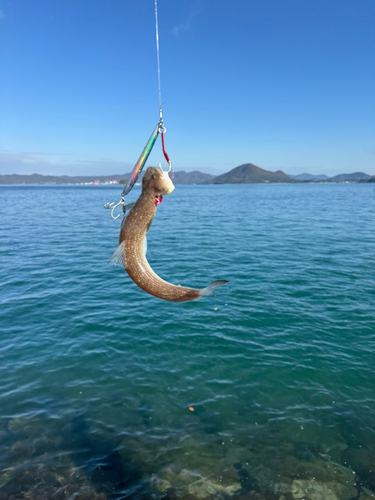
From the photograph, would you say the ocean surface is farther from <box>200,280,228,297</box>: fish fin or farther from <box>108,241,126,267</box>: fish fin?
<box>108,241,126,267</box>: fish fin

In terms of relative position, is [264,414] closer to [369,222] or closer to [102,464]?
[102,464]

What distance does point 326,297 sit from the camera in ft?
64.7

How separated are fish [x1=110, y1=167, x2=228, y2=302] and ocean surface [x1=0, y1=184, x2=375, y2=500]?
20.1 feet

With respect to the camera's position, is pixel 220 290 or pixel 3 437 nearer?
pixel 3 437

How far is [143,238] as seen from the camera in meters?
6.88

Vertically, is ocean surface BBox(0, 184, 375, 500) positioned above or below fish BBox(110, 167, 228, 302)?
below

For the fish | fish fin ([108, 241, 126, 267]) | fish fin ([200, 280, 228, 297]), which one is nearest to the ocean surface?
the fish

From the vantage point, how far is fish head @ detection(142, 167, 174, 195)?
6.75 meters

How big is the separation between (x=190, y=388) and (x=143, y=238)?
812 centimetres

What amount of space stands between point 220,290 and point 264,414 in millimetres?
10588

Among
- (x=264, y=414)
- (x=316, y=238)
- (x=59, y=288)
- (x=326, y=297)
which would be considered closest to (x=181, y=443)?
(x=264, y=414)

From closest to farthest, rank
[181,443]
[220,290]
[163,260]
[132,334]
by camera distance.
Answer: [181,443] → [132,334] → [220,290] → [163,260]

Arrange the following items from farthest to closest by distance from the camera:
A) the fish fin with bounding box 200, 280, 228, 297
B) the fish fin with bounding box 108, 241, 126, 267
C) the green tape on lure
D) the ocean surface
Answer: the ocean surface
the green tape on lure
the fish fin with bounding box 108, 241, 126, 267
the fish fin with bounding box 200, 280, 228, 297

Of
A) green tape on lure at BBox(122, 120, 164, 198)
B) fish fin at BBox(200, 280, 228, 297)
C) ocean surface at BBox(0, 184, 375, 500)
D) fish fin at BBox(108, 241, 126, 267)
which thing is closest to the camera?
fish fin at BBox(200, 280, 228, 297)
